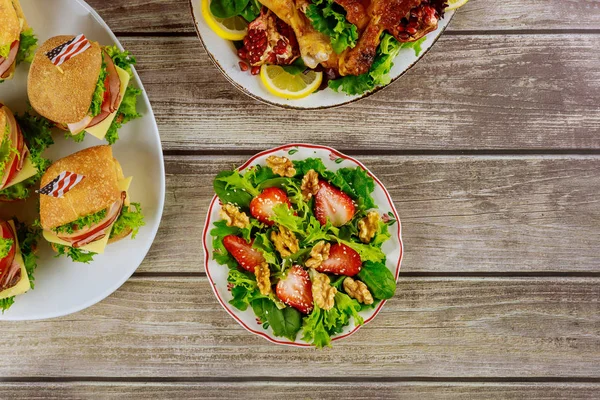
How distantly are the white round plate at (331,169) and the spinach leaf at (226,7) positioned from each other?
1.21ft

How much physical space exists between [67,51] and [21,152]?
33cm

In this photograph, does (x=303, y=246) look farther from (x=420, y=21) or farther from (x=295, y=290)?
(x=420, y=21)

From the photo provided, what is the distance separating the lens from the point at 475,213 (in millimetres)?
1605

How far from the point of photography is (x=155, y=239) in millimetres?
1594

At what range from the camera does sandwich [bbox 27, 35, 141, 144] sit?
1.31 m

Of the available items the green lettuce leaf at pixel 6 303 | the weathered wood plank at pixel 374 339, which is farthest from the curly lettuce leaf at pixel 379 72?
the green lettuce leaf at pixel 6 303

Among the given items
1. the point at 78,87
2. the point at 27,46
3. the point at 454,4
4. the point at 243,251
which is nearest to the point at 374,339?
the point at 243,251

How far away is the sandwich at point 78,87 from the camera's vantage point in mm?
1309

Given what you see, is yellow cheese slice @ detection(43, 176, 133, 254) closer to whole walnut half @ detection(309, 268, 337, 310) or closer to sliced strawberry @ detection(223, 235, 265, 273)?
sliced strawberry @ detection(223, 235, 265, 273)

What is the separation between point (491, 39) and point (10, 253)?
4.87ft

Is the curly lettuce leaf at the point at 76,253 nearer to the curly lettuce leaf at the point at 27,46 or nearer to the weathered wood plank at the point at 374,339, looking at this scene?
the weathered wood plank at the point at 374,339

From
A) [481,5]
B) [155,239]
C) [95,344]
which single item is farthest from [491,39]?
[95,344]

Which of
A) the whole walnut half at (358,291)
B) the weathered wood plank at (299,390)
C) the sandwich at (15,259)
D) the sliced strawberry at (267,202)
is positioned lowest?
the weathered wood plank at (299,390)

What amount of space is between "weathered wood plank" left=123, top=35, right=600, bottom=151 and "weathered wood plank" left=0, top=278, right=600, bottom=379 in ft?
1.51
